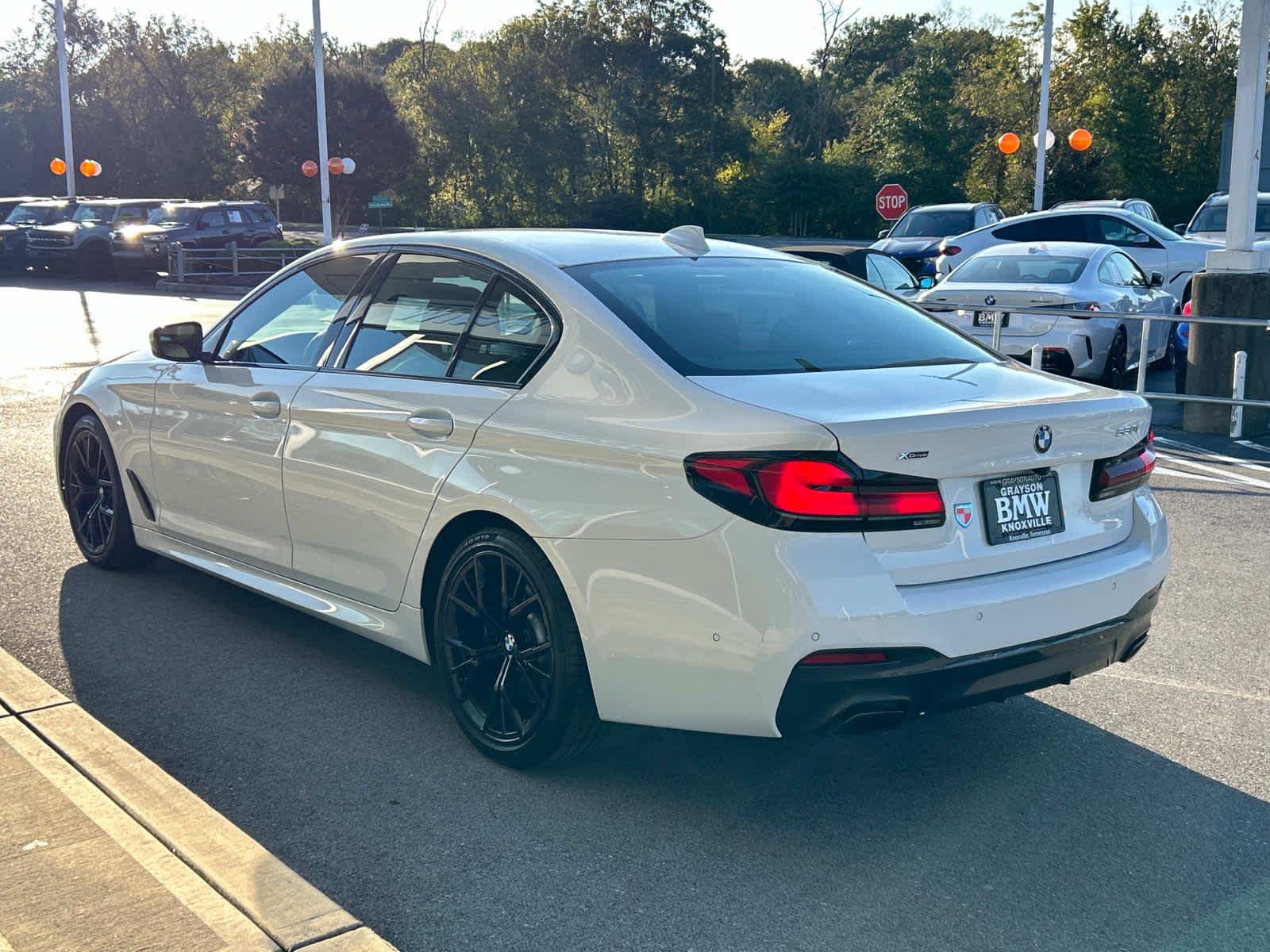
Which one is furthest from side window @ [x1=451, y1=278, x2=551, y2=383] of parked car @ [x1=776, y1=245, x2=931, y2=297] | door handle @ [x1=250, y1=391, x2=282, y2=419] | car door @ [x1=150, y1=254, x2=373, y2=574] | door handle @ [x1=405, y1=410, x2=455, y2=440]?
parked car @ [x1=776, y1=245, x2=931, y2=297]

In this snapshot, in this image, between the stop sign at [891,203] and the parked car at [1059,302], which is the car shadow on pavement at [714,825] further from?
the stop sign at [891,203]

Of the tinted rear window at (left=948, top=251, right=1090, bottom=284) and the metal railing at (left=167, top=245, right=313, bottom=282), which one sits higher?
the tinted rear window at (left=948, top=251, right=1090, bottom=284)

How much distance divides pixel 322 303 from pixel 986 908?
3.30 meters

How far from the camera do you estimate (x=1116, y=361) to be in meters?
13.2

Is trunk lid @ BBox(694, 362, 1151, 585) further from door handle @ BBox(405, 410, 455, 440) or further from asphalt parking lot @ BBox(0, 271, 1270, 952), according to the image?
door handle @ BBox(405, 410, 455, 440)

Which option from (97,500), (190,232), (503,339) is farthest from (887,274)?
(190,232)

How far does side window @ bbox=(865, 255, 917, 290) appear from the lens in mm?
15664

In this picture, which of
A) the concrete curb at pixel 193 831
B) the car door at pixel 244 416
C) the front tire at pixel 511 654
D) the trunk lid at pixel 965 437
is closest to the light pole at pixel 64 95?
the car door at pixel 244 416

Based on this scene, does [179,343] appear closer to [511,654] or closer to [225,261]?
[511,654]

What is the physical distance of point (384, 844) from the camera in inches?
154

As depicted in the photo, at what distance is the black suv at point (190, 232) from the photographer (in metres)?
30.5

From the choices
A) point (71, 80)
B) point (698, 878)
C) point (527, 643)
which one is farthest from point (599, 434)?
point (71, 80)

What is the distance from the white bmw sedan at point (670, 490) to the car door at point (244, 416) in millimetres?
21

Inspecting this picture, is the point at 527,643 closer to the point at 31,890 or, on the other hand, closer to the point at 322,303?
the point at 31,890
